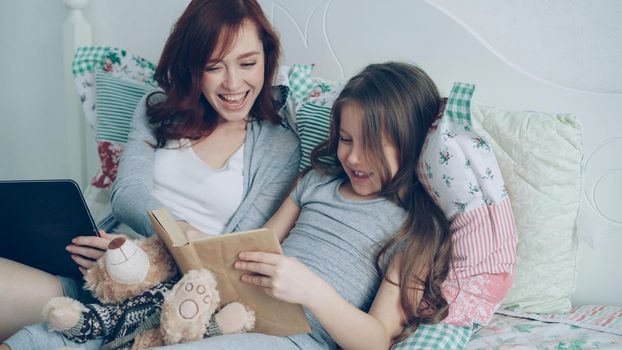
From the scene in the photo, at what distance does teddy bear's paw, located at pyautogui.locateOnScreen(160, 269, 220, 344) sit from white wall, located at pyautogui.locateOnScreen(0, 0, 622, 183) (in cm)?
94

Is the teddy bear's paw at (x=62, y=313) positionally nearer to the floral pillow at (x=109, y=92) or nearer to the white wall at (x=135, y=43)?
the floral pillow at (x=109, y=92)

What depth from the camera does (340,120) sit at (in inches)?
46.6

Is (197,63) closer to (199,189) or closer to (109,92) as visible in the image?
(199,189)

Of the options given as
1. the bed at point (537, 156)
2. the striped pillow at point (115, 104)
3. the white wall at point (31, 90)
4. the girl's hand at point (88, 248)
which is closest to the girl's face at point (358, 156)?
the bed at point (537, 156)

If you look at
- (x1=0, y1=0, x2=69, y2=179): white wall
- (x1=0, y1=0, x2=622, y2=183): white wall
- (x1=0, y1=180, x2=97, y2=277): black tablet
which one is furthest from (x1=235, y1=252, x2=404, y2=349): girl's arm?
(x1=0, y1=0, x2=69, y2=179): white wall

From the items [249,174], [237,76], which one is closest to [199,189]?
[249,174]

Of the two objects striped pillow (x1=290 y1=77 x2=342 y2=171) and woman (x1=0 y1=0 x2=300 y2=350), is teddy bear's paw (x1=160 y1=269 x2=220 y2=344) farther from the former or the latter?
striped pillow (x1=290 y1=77 x2=342 y2=171)

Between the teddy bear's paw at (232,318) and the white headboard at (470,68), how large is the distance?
75 centimetres

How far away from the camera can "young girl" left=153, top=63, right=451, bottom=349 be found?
3.31 feet

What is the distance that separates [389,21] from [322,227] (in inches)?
24.2

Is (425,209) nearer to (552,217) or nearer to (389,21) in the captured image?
(552,217)

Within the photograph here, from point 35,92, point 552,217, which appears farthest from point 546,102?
point 35,92

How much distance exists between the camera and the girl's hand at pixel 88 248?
43.1 inches

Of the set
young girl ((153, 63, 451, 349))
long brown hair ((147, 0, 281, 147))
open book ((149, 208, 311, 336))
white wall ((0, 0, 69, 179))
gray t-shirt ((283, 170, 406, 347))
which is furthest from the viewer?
white wall ((0, 0, 69, 179))
